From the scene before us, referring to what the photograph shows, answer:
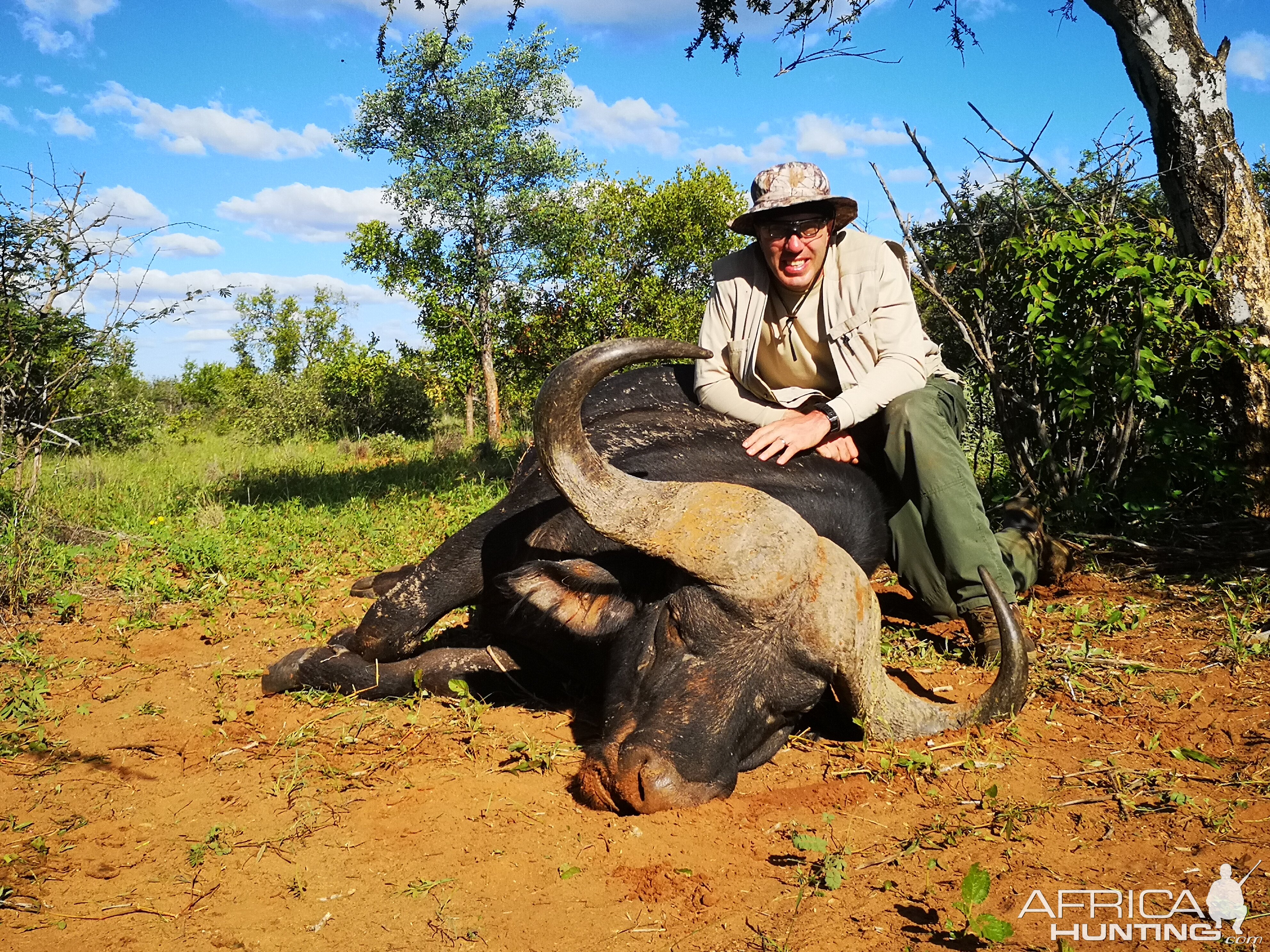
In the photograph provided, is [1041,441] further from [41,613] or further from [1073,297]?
[41,613]

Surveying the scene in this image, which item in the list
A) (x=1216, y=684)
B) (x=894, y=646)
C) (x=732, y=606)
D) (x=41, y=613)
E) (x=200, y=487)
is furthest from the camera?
(x=200, y=487)

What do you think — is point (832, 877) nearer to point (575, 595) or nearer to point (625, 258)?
point (575, 595)

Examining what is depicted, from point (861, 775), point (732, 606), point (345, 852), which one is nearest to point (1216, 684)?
point (861, 775)

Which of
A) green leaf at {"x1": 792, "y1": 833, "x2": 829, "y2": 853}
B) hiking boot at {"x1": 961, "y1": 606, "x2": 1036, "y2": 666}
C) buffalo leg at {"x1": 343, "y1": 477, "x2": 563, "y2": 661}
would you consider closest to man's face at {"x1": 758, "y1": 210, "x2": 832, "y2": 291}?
buffalo leg at {"x1": 343, "y1": 477, "x2": 563, "y2": 661}

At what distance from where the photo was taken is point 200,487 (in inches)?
344

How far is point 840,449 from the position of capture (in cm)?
406

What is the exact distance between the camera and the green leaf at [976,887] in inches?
87.5

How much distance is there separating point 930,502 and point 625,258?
39.4ft

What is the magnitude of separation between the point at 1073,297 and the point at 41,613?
611cm

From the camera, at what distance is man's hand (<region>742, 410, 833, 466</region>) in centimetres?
372

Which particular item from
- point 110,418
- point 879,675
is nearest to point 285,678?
point 879,675

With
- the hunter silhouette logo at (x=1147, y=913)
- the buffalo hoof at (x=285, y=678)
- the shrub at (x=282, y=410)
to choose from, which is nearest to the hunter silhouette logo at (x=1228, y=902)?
the hunter silhouette logo at (x=1147, y=913)

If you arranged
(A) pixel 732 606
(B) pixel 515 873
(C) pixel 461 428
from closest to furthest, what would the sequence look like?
(B) pixel 515 873
(A) pixel 732 606
(C) pixel 461 428

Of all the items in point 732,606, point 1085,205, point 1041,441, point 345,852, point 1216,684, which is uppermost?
point 1085,205
